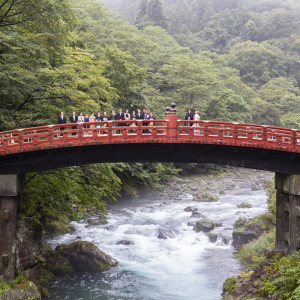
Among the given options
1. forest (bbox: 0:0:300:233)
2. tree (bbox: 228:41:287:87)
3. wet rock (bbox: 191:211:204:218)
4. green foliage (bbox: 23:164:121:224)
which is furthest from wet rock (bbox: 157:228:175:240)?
tree (bbox: 228:41:287:87)

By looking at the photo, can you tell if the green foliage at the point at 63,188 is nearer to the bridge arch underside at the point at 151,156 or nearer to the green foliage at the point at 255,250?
the bridge arch underside at the point at 151,156

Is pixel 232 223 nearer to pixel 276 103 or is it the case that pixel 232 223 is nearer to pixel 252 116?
pixel 252 116

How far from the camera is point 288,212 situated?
2409cm

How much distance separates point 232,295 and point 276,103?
70864mm

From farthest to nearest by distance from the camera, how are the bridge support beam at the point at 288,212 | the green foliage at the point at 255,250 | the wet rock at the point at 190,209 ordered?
the wet rock at the point at 190,209, the green foliage at the point at 255,250, the bridge support beam at the point at 288,212

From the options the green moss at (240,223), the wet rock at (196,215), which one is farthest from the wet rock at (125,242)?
the green moss at (240,223)

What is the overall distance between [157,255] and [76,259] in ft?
22.2

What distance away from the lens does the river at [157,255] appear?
26516 mm

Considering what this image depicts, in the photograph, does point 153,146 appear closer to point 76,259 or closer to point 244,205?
point 76,259

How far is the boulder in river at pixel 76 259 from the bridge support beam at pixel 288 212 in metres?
12.9

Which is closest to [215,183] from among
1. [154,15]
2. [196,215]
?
[196,215]

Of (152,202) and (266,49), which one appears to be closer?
(152,202)

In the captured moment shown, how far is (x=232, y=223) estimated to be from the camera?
131ft

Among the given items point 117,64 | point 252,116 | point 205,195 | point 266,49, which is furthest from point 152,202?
point 266,49
